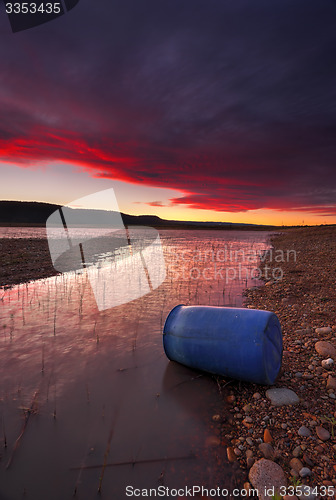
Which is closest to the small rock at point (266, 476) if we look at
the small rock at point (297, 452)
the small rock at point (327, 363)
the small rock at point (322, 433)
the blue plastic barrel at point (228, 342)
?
the small rock at point (297, 452)

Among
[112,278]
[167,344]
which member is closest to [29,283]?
[112,278]

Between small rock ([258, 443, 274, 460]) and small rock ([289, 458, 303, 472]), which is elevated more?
small rock ([289, 458, 303, 472])

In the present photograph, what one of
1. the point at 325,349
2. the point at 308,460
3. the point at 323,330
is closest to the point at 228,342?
the point at 308,460

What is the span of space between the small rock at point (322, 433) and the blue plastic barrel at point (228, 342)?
0.86 metres

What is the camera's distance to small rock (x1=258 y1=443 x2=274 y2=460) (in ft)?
10.2

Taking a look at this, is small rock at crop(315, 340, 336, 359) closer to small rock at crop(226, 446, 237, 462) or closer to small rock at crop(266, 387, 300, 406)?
small rock at crop(266, 387, 300, 406)

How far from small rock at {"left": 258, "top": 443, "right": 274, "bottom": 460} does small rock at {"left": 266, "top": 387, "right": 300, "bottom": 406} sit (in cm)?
73

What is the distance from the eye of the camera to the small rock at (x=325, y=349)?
4891mm

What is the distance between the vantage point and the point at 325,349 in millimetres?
5004

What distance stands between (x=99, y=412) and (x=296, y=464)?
2.74m

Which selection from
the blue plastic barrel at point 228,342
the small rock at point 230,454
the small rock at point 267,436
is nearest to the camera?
the small rock at point 230,454

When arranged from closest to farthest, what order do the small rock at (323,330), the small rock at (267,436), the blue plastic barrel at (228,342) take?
the small rock at (267,436)
the blue plastic barrel at (228,342)
the small rock at (323,330)

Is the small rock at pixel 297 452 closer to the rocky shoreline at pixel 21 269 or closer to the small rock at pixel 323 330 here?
the small rock at pixel 323 330

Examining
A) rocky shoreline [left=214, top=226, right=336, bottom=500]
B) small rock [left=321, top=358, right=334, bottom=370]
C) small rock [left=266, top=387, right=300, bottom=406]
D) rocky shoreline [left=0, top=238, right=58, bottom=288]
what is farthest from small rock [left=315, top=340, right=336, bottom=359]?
rocky shoreline [left=0, top=238, right=58, bottom=288]
